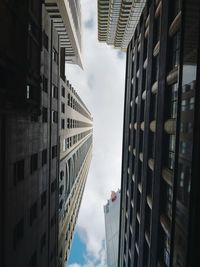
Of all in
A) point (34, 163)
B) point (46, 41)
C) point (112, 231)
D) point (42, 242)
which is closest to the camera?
point (34, 163)

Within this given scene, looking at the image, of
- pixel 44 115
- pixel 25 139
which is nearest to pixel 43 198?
pixel 44 115

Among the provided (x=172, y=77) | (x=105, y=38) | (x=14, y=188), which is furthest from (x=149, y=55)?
(x=105, y=38)

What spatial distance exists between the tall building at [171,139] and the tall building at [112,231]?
42.7 m

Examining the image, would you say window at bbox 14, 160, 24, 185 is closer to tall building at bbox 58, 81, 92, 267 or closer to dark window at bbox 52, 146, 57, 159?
dark window at bbox 52, 146, 57, 159

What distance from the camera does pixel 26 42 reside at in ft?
66.2

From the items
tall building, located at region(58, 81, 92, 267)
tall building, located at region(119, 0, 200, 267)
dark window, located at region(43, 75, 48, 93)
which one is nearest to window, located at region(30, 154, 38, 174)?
dark window, located at region(43, 75, 48, 93)

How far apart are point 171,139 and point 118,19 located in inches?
3173

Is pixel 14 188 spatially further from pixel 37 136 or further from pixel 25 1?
pixel 25 1

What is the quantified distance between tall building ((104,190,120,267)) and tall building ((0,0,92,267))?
167ft

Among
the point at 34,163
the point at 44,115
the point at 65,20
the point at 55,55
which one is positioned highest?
the point at 65,20

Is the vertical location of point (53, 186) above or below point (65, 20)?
below

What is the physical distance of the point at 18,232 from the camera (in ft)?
68.6

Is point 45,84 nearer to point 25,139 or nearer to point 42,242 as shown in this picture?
point 25,139

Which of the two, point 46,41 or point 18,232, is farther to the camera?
point 46,41
